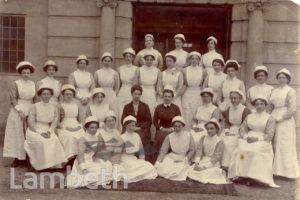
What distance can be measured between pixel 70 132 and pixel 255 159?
8.72 ft

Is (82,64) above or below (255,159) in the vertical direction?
above

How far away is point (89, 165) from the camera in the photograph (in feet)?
19.1

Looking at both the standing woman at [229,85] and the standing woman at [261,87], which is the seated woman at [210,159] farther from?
the standing woman at [261,87]

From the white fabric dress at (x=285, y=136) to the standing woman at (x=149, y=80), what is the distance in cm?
184

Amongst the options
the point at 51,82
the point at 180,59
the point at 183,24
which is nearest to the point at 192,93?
the point at 180,59

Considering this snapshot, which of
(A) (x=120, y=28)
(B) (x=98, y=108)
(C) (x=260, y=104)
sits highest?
(A) (x=120, y=28)

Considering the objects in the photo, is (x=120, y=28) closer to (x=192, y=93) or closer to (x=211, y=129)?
(x=192, y=93)

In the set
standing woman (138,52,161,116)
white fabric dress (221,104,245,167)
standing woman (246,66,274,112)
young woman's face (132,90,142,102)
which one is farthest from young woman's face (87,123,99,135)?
standing woman (246,66,274,112)

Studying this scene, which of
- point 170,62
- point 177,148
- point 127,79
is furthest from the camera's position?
point 127,79

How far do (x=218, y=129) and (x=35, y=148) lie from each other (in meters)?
2.58

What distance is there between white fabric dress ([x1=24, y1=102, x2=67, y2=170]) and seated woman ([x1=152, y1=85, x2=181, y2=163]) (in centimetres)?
139

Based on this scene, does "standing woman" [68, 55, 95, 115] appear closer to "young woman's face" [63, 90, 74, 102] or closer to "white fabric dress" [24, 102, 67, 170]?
"young woman's face" [63, 90, 74, 102]

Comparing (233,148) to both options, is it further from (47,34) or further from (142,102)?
(47,34)

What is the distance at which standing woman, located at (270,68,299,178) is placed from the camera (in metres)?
6.30
